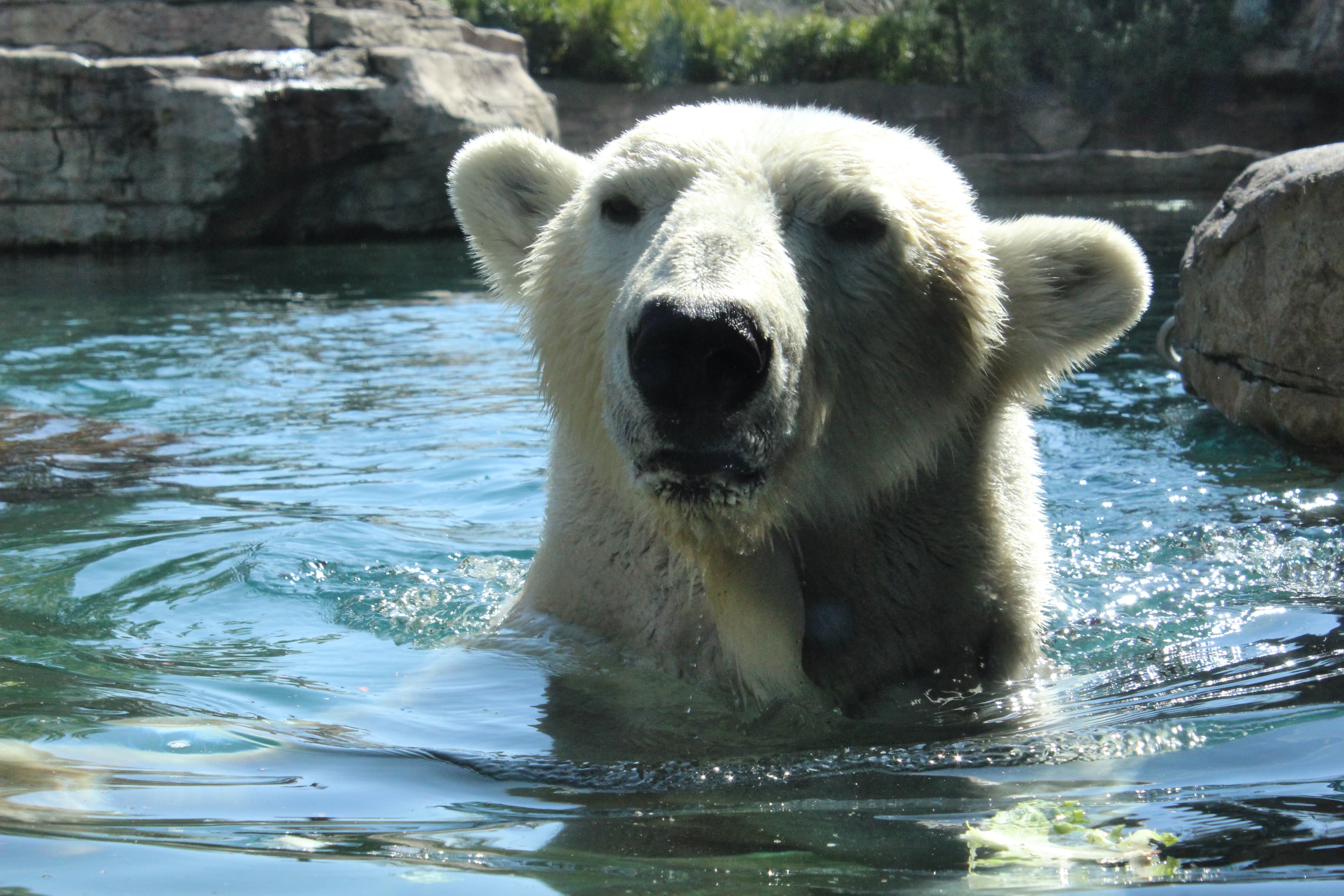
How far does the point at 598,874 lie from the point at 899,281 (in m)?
1.46

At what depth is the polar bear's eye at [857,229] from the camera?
2.67 metres

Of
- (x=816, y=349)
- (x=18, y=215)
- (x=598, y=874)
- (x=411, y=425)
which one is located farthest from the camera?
(x=18, y=215)

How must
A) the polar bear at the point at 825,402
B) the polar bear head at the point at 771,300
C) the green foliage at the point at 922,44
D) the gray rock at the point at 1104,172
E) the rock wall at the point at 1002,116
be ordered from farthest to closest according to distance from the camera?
the green foliage at the point at 922,44 < the rock wall at the point at 1002,116 < the gray rock at the point at 1104,172 < the polar bear at the point at 825,402 < the polar bear head at the point at 771,300

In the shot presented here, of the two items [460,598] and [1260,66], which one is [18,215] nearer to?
[460,598]

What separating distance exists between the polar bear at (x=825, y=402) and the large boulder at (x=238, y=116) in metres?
11.8

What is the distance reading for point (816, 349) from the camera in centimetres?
257

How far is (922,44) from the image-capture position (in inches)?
942

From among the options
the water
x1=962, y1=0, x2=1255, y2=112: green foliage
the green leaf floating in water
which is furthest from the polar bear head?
x1=962, y1=0, x2=1255, y2=112: green foliage

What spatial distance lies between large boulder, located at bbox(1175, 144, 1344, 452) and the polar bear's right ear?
3.36m

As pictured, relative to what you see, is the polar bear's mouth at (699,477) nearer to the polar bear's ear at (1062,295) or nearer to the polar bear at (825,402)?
the polar bear at (825,402)

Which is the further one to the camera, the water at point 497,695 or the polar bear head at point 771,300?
the polar bear head at point 771,300

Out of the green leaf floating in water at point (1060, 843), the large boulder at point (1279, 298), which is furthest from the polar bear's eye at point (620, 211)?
the large boulder at point (1279, 298)

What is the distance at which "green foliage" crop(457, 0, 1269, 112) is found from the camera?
22562 mm

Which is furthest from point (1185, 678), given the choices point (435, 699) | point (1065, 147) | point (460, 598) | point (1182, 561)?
point (1065, 147)
